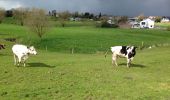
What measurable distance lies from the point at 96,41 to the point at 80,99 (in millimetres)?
62769

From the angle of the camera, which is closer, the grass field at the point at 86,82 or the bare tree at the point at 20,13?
the grass field at the point at 86,82

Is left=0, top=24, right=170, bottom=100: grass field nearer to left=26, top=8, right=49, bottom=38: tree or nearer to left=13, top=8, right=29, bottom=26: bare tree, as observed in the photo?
left=26, top=8, right=49, bottom=38: tree

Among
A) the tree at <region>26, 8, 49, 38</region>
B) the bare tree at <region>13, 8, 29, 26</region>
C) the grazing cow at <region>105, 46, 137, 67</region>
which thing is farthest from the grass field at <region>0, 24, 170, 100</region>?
the bare tree at <region>13, 8, 29, 26</region>

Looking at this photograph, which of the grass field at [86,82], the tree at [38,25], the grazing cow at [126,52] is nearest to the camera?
the grass field at [86,82]

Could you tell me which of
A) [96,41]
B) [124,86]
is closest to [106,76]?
[124,86]

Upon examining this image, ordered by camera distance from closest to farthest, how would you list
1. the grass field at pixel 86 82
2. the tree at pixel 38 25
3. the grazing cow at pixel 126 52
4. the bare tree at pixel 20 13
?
the grass field at pixel 86 82 → the grazing cow at pixel 126 52 → the tree at pixel 38 25 → the bare tree at pixel 20 13


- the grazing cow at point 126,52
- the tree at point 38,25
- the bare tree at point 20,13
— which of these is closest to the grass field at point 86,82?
the grazing cow at point 126,52

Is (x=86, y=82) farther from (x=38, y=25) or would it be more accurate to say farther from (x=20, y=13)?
(x=20, y=13)

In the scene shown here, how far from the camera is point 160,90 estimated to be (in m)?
21.0

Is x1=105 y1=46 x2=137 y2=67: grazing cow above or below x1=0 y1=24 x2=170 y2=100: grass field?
above

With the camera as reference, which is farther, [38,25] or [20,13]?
[20,13]

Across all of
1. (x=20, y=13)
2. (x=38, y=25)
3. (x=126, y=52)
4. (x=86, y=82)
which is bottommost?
(x=20, y=13)

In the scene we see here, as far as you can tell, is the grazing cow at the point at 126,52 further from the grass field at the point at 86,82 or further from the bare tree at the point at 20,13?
the bare tree at the point at 20,13

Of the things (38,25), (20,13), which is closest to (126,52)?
(38,25)
